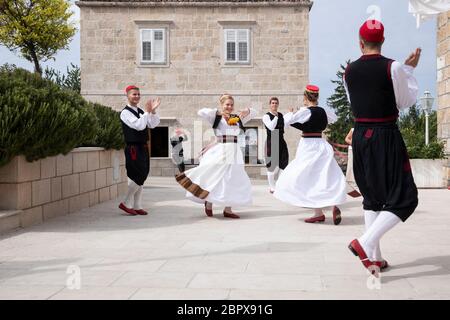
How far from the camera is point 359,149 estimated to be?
5.07 m

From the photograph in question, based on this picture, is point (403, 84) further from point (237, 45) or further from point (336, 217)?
point (237, 45)

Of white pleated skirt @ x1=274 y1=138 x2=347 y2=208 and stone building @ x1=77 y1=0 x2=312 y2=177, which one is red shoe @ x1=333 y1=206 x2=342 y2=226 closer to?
white pleated skirt @ x1=274 y1=138 x2=347 y2=208

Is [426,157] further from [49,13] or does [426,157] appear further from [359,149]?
[49,13]

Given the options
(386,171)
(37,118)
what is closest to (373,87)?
(386,171)

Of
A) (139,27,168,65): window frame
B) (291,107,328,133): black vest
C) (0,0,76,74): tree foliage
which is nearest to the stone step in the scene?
(291,107,328,133): black vest

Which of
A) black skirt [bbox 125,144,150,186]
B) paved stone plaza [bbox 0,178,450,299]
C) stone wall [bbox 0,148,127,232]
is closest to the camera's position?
paved stone plaza [bbox 0,178,450,299]

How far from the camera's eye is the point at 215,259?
5.51m

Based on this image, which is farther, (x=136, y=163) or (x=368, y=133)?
(x=136, y=163)

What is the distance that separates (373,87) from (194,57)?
20.0m

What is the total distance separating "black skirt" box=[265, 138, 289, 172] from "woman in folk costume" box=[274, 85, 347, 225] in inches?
182

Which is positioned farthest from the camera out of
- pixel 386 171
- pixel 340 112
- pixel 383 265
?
pixel 340 112

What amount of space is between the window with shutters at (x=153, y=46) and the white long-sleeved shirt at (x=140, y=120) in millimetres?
15730

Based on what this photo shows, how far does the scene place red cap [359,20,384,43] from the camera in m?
4.99

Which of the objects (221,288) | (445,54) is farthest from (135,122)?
(445,54)
